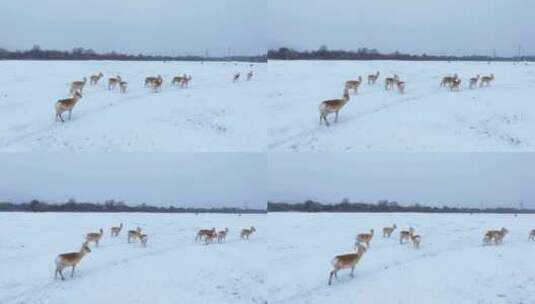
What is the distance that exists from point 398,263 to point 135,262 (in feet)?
12.9

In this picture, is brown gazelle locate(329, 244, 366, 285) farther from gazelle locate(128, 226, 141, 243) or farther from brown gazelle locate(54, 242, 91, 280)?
brown gazelle locate(54, 242, 91, 280)

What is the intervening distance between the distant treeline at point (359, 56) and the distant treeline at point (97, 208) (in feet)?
8.29

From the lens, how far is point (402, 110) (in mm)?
A: 9484

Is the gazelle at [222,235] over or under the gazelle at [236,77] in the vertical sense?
under

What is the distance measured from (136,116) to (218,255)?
2.51 m

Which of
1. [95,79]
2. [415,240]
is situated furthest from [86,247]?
[415,240]

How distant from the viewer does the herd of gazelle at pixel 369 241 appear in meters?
8.57

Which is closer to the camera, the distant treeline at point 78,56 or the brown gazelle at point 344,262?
the brown gazelle at point 344,262

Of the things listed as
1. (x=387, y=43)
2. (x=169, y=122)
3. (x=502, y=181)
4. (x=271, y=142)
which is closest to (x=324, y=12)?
(x=387, y=43)

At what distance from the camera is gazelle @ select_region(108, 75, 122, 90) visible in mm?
10680

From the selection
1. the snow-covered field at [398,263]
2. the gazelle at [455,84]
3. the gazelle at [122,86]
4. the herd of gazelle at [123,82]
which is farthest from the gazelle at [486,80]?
the gazelle at [122,86]

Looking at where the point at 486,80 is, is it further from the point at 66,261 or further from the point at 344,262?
the point at 66,261

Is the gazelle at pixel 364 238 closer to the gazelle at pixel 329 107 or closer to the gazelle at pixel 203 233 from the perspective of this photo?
the gazelle at pixel 329 107

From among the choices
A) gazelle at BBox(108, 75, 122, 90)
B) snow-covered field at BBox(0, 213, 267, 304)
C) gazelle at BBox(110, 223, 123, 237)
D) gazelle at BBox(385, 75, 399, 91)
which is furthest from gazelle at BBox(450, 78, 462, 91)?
gazelle at BBox(110, 223, 123, 237)
